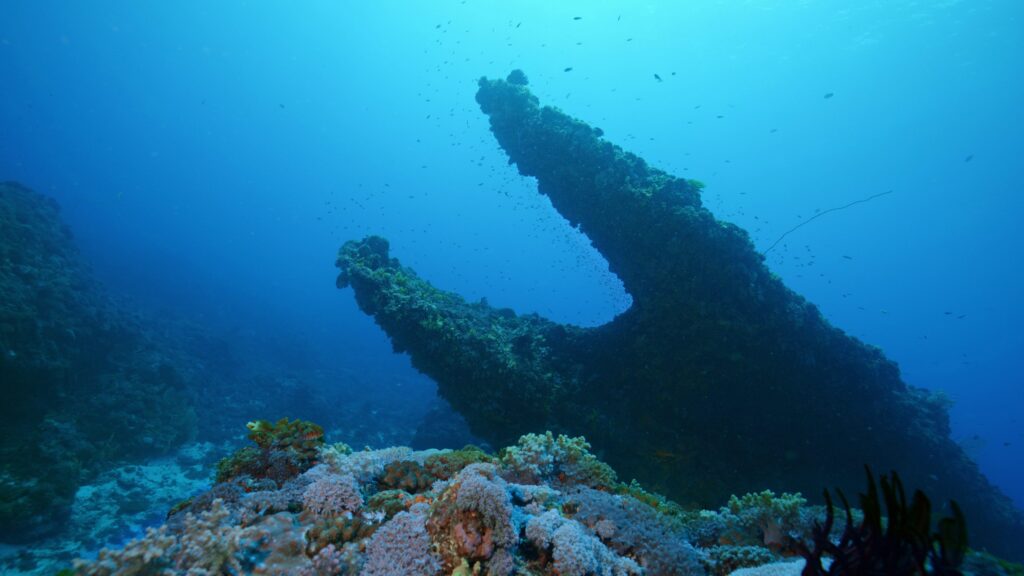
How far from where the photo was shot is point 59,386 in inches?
558

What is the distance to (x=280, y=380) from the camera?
92.4ft

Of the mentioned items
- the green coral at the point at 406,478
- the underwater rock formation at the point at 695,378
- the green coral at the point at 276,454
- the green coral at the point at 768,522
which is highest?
the underwater rock formation at the point at 695,378

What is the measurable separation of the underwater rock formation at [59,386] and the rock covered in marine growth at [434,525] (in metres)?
11.3

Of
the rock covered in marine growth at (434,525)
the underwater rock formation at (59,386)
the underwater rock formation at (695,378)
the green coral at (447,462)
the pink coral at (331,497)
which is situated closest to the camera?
the rock covered in marine growth at (434,525)

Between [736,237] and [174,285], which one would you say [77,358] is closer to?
[736,237]

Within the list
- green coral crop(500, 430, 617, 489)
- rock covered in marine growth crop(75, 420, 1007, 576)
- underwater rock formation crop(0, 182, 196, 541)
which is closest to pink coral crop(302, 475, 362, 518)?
rock covered in marine growth crop(75, 420, 1007, 576)

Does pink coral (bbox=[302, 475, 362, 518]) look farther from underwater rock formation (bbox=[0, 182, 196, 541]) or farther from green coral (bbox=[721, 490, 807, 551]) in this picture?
underwater rock formation (bbox=[0, 182, 196, 541])

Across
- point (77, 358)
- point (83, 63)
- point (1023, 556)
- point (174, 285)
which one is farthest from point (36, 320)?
point (83, 63)

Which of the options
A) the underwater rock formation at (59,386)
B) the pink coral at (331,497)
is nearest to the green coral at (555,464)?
the pink coral at (331,497)

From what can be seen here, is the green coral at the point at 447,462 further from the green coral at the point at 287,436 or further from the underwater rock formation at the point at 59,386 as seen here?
the underwater rock formation at the point at 59,386

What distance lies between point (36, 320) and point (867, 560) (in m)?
20.2

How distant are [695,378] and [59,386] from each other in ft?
63.7

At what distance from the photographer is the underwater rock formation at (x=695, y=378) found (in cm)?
998

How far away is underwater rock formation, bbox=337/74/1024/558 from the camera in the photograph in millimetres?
9977
